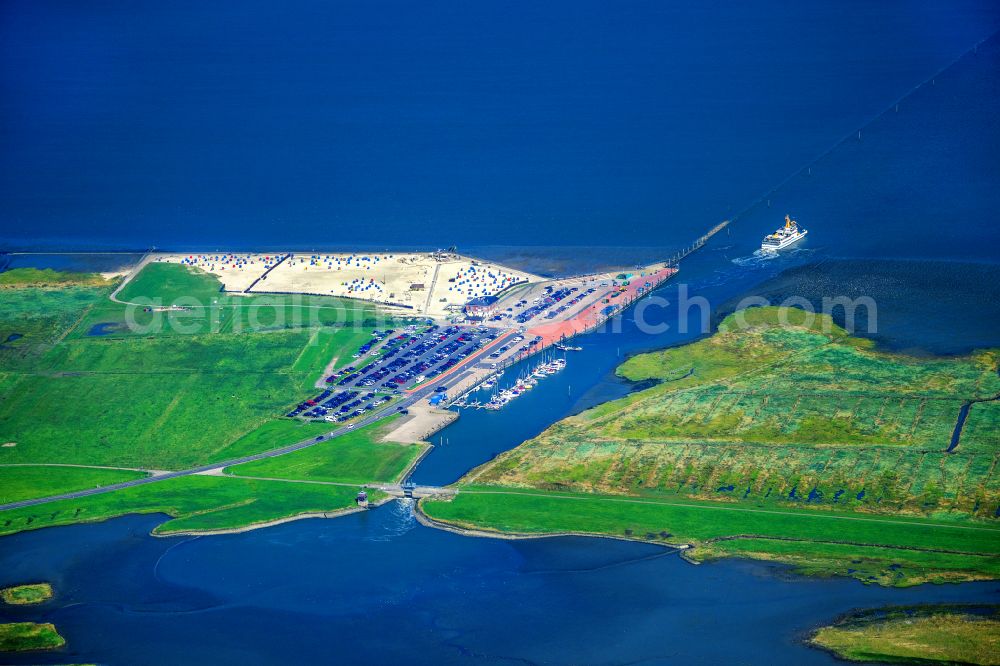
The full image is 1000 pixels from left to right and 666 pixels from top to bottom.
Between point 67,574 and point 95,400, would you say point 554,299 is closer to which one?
point 95,400

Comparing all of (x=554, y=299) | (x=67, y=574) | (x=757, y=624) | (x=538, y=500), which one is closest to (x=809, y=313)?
(x=554, y=299)

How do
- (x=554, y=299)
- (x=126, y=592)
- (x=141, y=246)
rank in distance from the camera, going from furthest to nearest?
1. (x=141, y=246)
2. (x=554, y=299)
3. (x=126, y=592)

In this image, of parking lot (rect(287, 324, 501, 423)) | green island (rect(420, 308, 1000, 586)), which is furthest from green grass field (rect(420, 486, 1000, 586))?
parking lot (rect(287, 324, 501, 423))

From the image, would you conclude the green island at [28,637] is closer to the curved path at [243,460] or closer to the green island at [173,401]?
the green island at [173,401]

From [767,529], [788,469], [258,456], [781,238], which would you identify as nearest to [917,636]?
[767,529]

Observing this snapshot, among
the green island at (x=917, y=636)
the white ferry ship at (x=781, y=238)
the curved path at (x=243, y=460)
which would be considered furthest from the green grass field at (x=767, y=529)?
the white ferry ship at (x=781, y=238)

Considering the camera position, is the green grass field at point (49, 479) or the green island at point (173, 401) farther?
the green grass field at point (49, 479)

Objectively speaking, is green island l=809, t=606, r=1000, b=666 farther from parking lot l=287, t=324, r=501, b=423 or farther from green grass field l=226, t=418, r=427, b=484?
parking lot l=287, t=324, r=501, b=423
